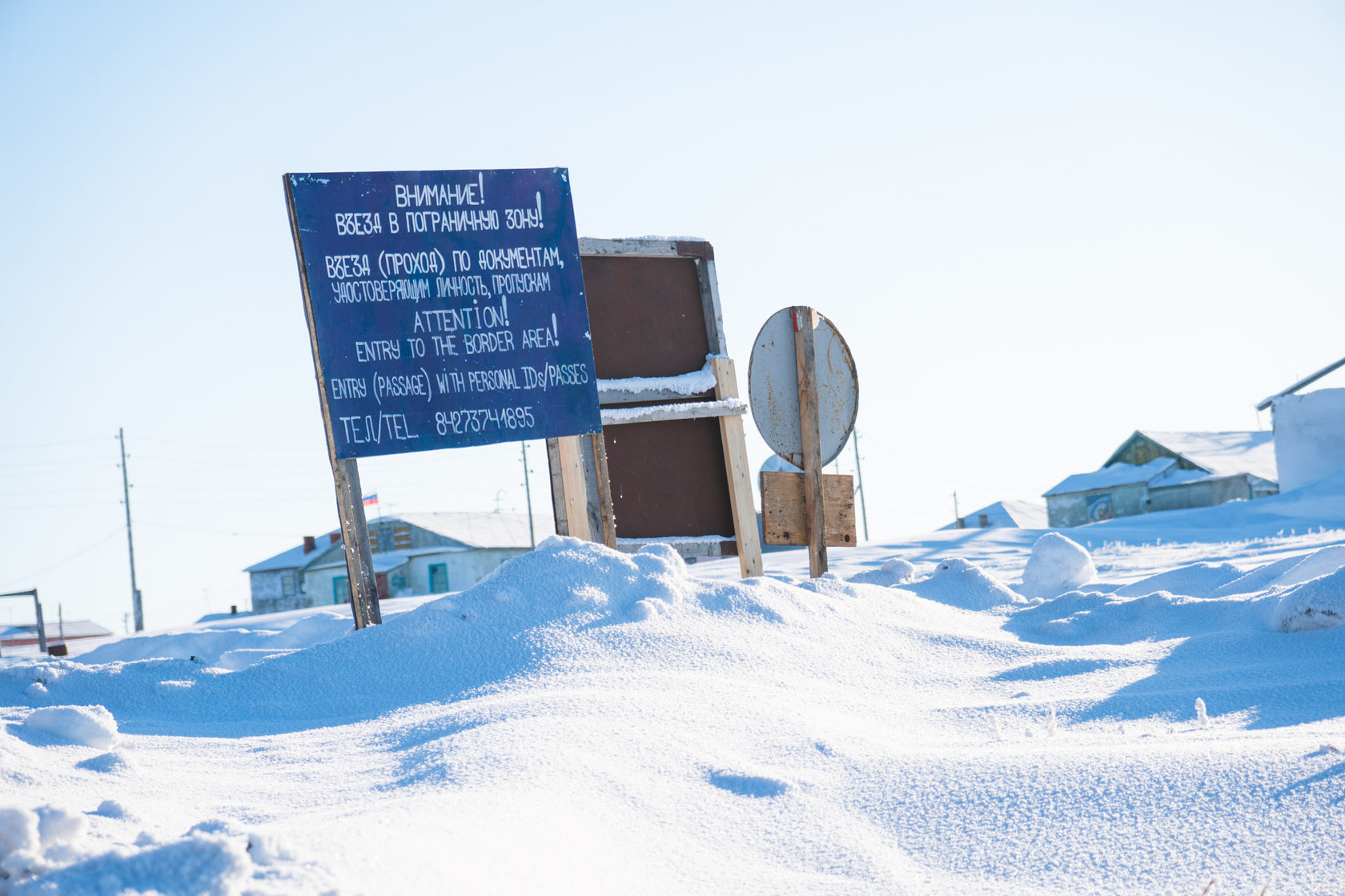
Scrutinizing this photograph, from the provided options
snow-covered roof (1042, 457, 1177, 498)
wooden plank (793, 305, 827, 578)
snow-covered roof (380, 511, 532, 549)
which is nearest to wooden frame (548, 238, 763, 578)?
wooden plank (793, 305, 827, 578)

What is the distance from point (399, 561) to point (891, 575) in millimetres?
34980

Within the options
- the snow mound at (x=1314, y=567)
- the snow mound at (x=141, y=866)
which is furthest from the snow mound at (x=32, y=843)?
the snow mound at (x=1314, y=567)

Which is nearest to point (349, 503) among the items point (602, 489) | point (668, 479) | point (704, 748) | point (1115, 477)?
point (602, 489)

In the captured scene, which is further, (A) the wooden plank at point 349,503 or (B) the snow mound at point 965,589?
(B) the snow mound at point 965,589

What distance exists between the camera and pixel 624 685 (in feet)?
→ 12.1

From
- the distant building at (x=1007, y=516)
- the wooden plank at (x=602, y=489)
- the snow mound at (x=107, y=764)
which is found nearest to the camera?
the snow mound at (x=107, y=764)

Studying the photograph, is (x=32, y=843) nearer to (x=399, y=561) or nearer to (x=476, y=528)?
(x=399, y=561)

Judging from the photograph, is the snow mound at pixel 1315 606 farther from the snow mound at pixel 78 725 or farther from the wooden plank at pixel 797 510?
the snow mound at pixel 78 725

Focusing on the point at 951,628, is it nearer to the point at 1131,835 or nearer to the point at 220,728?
the point at 1131,835

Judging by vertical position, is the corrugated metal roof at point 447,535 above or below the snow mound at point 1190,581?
below

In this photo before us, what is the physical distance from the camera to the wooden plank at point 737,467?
7.09 meters

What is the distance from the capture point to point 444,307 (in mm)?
6184

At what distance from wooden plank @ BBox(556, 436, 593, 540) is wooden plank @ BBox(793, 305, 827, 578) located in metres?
1.53

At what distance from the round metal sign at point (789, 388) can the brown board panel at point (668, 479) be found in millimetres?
449
